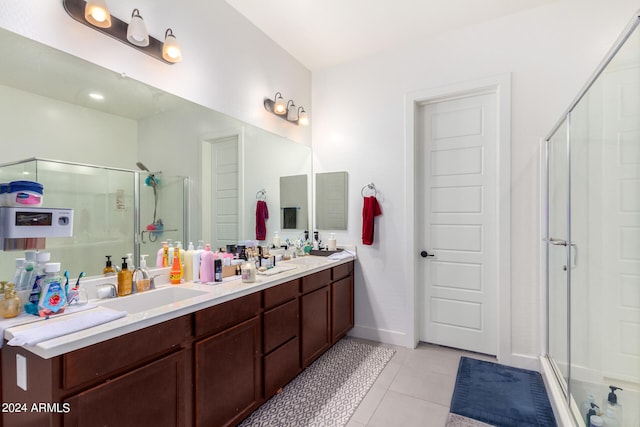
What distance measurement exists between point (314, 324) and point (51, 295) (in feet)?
5.80

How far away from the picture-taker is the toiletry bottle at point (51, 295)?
1.29 meters

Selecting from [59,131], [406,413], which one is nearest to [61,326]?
[59,131]

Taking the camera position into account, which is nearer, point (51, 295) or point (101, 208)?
point (51, 295)

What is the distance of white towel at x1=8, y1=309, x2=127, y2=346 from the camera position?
1063mm

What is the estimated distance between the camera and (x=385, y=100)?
3.16 meters

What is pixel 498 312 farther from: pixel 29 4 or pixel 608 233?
pixel 29 4

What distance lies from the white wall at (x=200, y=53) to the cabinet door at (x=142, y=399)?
5.19 ft

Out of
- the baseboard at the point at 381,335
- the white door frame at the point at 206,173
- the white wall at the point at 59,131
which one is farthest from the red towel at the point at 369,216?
the white wall at the point at 59,131

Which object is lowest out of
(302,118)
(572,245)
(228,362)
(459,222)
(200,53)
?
(228,362)

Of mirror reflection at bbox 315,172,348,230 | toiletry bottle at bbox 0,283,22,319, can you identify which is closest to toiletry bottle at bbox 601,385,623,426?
mirror reflection at bbox 315,172,348,230

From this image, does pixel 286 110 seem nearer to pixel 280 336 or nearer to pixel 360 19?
pixel 360 19

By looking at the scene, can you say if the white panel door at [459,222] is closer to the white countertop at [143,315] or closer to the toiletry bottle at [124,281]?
the white countertop at [143,315]

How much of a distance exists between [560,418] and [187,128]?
3.02 metres

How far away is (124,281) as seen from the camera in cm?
166
